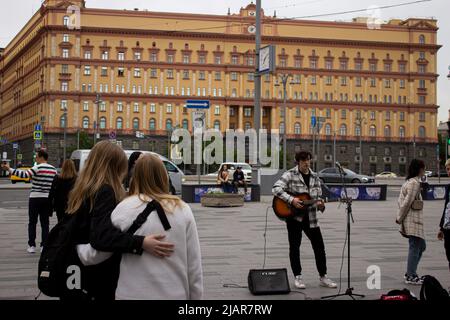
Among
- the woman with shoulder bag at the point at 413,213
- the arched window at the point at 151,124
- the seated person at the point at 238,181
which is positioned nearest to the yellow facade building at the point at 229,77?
the arched window at the point at 151,124

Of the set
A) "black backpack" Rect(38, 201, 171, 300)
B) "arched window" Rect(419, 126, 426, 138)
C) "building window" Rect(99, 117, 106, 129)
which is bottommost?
"black backpack" Rect(38, 201, 171, 300)

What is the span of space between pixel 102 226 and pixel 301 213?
4758mm

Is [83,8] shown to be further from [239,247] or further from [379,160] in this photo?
[239,247]

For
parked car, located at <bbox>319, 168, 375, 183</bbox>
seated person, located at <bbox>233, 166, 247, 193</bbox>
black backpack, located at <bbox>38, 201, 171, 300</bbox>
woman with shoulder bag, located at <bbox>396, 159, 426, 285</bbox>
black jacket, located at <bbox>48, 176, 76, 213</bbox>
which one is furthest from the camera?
parked car, located at <bbox>319, 168, 375, 183</bbox>

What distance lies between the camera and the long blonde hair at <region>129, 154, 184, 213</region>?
3.80 m

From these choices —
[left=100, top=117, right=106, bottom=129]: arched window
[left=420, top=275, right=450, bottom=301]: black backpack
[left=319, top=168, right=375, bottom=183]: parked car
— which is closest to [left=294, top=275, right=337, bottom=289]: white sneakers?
[left=420, top=275, right=450, bottom=301]: black backpack

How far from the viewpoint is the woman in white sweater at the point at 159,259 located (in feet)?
12.0

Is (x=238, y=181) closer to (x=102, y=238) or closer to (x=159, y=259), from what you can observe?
(x=102, y=238)

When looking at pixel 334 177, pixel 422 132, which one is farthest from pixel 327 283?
pixel 422 132

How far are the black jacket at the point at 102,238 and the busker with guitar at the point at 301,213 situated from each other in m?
4.37

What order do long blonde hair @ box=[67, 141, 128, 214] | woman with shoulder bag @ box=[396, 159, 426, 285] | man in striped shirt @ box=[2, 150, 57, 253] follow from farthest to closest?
man in striped shirt @ box=[2, 150, 57, 253]
woman with shoulder bag @ box=[396, 159, 426, 285]
long blonde hair @ box=[67, 141, 128, 214]

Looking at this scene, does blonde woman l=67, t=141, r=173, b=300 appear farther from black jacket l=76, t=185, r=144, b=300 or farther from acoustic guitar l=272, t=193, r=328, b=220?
acoustic guitar l=272, t=193, r=328, b=220

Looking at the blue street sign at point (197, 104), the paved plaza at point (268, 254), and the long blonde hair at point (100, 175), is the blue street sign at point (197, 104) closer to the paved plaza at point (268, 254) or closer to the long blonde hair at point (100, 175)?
the paved plaza at point (268, 254)
